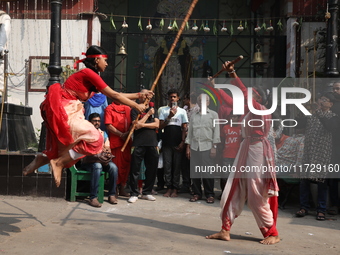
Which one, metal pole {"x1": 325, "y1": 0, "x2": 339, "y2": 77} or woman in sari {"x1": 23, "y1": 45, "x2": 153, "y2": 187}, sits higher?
metal pole {"x1": 325, "y1": 0, "x2": 339, "y2": 77}

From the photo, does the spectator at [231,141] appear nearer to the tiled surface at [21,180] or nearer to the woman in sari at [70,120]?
the tiled surface at [21,180]

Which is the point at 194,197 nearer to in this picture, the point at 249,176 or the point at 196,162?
the point at 196,162

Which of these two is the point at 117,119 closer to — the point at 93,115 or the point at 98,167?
the point at 93,115

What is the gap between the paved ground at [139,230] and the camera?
5.62 metres

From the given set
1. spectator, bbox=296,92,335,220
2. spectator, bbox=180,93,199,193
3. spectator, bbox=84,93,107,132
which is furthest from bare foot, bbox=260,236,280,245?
spectator, bbox=84,93,107,132

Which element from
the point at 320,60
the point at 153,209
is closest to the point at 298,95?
the point at 320,60

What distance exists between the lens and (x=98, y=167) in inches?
337

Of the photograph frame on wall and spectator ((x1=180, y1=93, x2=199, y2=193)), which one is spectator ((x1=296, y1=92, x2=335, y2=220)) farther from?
the photograph frame on wall

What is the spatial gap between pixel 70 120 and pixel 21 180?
3.45 meters

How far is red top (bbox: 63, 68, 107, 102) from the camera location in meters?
5.92

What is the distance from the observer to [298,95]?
12.8 m

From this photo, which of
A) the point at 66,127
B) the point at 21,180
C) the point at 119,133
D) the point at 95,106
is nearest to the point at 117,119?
the point at 119,133

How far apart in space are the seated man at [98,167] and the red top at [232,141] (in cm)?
227

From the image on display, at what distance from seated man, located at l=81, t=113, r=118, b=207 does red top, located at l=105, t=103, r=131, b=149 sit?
0.33m
